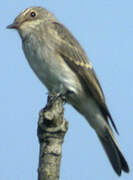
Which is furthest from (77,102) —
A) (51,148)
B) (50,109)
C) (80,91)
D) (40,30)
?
(51,148)

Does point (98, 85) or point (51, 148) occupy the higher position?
point (98, 85)

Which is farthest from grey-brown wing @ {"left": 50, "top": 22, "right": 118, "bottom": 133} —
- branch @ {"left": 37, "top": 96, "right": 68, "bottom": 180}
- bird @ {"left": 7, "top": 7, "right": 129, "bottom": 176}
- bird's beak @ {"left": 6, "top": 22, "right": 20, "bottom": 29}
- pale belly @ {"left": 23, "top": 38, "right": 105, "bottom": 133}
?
branch @ {"left": 37, "top": 96, "right": 68, "bottom": 180}

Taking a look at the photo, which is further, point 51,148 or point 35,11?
point 35,11

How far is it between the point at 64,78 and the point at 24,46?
3.37 feet

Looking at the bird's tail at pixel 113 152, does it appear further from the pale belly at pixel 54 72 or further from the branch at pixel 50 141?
the branch at pixel 50 141

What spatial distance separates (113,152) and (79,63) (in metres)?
1.89

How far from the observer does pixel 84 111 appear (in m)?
9.27

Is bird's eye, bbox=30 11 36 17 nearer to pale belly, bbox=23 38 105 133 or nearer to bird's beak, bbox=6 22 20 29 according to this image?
bird's beak, bbox=6 22 20 29

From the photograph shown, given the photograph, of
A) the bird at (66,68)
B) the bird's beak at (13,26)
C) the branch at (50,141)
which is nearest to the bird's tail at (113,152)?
the bird at (66,68)

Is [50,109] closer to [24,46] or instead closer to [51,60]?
[51,60]

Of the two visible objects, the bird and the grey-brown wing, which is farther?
the grey-brown wing

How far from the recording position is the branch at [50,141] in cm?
524

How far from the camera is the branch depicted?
524cm

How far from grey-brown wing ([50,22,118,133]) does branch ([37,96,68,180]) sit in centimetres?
300
